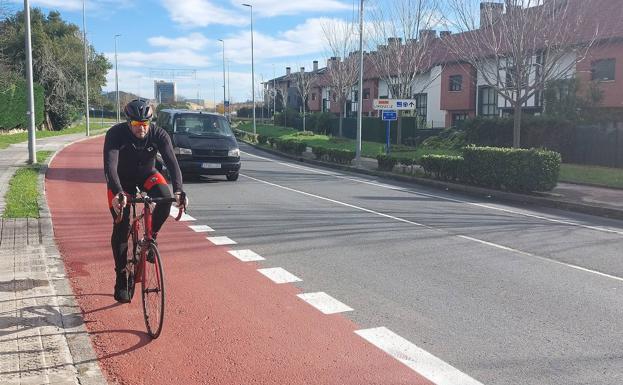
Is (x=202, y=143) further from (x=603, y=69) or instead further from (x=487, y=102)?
(x=487, y=102)

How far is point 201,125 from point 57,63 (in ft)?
134

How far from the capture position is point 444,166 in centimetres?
1844

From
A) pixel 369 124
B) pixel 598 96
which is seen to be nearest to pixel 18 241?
pixel 598 96

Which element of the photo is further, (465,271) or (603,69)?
(603,69)

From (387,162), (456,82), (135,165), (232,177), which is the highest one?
(456,82)

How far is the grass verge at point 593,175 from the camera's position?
17.6m

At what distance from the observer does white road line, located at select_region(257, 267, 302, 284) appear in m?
6.53

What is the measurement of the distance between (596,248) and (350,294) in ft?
15.3

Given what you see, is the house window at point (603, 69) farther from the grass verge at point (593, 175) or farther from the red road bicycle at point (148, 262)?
the red road bicycle at point (148, 262)

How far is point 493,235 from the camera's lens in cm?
962

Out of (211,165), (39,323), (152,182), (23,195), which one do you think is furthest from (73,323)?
(211,165)

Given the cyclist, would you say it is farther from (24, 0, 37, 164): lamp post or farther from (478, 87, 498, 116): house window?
(478, 87, 498, 116): house window

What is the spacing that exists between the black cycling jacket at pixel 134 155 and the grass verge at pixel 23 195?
539 cm

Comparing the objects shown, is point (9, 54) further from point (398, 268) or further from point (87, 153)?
point (398, 268)
